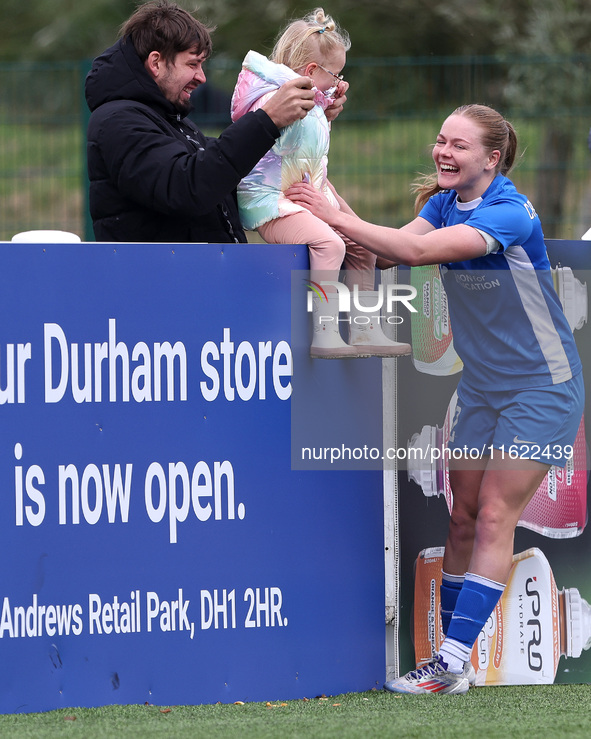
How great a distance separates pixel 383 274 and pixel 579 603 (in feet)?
4.11

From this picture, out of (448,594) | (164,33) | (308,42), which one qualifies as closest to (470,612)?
(448,594)

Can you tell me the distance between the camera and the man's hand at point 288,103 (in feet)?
10.4

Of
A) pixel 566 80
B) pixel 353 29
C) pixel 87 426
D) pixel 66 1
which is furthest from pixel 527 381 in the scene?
pixel 66 1

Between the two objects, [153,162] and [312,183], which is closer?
[153,162]

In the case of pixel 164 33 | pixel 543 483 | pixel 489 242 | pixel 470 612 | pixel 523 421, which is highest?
pixel 164 33

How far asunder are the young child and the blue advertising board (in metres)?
0.10

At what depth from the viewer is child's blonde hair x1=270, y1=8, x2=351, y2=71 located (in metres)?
3.43

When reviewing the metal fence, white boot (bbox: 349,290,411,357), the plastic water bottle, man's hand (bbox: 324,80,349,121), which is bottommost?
the plastic water bottle

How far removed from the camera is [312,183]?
11.3ft

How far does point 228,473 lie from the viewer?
3246 millimetres

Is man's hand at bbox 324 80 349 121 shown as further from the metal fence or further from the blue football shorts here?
the metal fence

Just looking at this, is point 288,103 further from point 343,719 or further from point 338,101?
point 343,719

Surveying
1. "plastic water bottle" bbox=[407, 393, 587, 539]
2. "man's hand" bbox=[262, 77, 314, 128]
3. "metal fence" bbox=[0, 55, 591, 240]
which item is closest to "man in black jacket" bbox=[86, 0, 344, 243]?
"man's hand" bbox=[262, 77, 314, 128]

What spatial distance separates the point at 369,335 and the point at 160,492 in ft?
2.58
